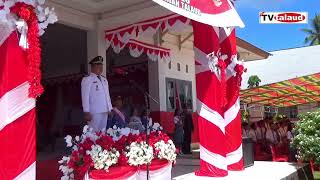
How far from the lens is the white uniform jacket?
18.9 ft

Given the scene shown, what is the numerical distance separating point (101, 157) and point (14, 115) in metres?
1.29

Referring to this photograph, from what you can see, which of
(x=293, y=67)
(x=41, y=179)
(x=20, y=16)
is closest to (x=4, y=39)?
(x=20, y=16)

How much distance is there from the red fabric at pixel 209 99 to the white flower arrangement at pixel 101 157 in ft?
7.59

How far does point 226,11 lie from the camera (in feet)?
20.8

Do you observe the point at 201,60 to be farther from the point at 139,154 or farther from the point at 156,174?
the point at 139,154

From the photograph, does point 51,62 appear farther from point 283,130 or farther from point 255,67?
point 255,67

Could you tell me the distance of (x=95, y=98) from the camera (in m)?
5.85

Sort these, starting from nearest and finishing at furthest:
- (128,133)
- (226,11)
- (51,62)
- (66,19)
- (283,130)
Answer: (128,133)
(226,11)
(66,19)
(283,130)
(51,62)

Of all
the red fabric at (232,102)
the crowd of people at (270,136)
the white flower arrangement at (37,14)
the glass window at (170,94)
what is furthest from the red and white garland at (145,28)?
the glass window at (170,94)

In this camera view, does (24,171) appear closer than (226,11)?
Yes

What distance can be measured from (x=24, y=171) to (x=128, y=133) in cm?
177

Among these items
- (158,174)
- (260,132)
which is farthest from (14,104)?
(260,132)

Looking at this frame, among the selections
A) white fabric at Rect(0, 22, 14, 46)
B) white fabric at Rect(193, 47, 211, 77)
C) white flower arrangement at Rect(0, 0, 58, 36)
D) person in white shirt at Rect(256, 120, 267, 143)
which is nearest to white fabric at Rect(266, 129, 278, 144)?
person in white shirt at Rect(256, 120, 267, 143)

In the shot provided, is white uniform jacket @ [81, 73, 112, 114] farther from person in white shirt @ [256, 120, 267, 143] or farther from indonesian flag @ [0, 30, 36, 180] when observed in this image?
person in white shirt @ [256, 120, 267, 143]
